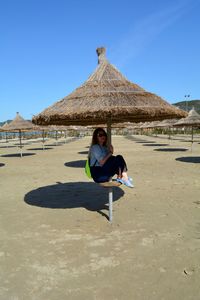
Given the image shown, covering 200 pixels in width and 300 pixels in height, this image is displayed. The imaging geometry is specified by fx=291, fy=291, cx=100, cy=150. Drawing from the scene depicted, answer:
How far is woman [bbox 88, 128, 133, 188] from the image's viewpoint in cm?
472

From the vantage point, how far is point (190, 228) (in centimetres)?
446

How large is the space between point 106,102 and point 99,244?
2397 millimetres

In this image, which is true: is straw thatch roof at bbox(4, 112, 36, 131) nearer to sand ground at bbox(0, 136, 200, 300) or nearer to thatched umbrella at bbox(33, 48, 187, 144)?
sand ground at bbox(0, 136, 200, 300)

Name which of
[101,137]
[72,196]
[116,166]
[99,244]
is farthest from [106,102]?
[72,196]

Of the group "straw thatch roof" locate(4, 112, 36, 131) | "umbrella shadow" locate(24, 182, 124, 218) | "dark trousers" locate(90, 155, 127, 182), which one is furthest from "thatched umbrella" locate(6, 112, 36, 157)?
"dark trousers" locate(90, 155, 127, 182)

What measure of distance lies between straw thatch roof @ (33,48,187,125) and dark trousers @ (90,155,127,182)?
2.69 feet

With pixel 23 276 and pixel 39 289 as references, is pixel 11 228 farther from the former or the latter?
pixel 39 289

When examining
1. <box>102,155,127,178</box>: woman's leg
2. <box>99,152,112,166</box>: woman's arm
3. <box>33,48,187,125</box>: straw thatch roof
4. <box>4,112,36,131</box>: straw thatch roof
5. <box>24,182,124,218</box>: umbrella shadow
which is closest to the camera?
<box>102,155,127,178</box>: woman's leg

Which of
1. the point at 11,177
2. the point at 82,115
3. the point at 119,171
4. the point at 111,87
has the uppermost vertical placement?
the point at 111,87

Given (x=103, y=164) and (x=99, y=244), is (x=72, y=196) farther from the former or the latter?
(x=99, y=244)

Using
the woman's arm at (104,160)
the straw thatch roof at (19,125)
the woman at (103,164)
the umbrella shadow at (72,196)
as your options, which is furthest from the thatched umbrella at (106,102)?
the straw thatch roof at (19,125)

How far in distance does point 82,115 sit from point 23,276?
2.77 metres

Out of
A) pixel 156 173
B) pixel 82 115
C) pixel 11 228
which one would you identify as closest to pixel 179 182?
pixel 156 173

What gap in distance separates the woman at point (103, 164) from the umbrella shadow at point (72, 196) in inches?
31.6
